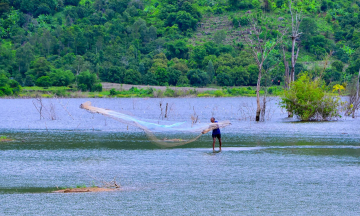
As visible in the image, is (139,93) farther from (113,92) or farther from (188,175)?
(188,175)

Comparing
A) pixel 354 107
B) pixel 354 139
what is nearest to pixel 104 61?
pixel 354 107

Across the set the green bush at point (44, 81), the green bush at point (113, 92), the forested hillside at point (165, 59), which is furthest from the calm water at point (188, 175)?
the green bush at point (44, 81)

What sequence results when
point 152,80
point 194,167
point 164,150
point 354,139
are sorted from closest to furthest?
point 194,167
point 164,150
point 354,139
point 152,80

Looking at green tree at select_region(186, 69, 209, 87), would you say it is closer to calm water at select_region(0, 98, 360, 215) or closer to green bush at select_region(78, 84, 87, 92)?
green bush at select_region(78, 84, 87, 92)

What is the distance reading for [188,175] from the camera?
2025cm

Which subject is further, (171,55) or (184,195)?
(171,55)

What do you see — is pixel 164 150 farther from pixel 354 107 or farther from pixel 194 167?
pixel 354 107

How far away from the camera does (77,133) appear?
1563 inches

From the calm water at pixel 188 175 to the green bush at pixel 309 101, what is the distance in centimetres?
1253

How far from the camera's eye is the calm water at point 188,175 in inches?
603

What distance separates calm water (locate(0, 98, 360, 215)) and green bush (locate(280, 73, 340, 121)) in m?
12.5

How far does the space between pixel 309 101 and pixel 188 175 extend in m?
30.3

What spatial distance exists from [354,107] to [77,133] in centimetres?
3034

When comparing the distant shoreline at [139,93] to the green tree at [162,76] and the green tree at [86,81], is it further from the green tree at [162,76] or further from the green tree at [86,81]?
the green tree at [162,76]
